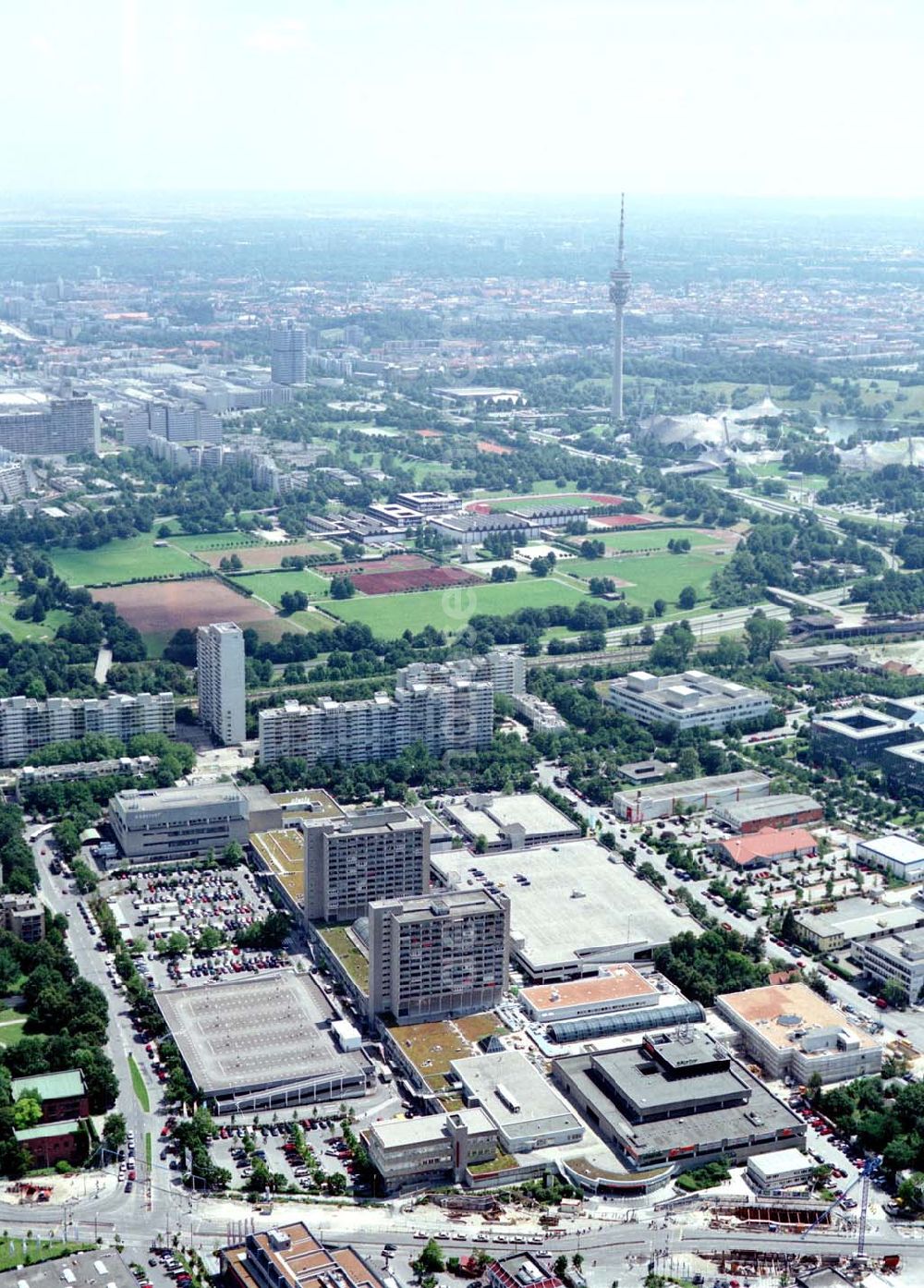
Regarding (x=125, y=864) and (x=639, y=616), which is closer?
(x=125, y=864)

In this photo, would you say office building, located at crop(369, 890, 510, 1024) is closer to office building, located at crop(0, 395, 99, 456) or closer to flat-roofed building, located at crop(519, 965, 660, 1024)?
flat-roofed building, located at crop(519, 965, 660, 1024)

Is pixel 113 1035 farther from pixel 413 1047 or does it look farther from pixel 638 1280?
pixel 638 1280

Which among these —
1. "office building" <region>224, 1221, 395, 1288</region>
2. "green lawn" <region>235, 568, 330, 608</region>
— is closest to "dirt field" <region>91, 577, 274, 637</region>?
"green lawn" <region>235, 568, 330, 608</region>

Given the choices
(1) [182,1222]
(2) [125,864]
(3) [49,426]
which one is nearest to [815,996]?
(1) [182,1222]

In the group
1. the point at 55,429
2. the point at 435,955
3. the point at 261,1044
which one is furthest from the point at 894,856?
the point at 55,429

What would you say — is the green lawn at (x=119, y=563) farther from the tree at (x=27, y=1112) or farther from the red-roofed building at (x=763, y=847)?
the tree at (x=27, y=1112)

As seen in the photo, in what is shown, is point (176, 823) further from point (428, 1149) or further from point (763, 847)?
point (428, 1149)
